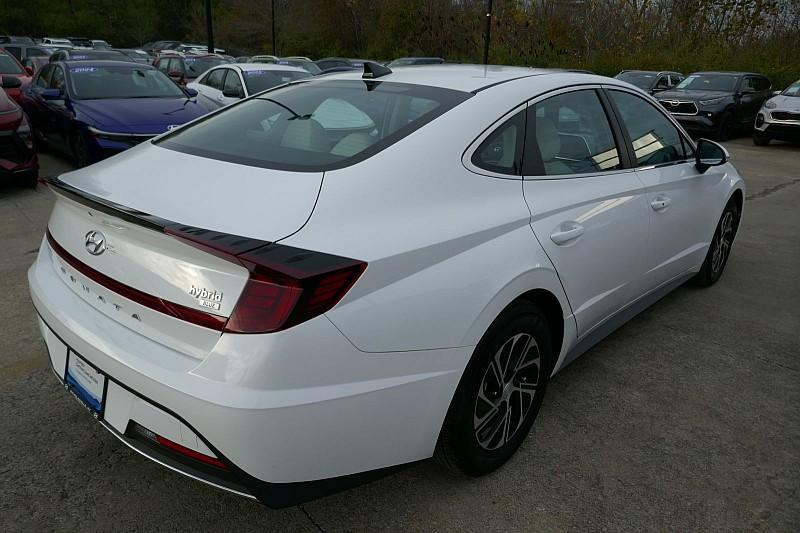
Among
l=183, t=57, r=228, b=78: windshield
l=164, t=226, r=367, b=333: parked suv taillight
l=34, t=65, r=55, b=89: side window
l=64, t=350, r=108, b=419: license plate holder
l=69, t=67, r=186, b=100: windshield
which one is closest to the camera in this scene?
l=164, t=226, r=367, b=333: parked suv taillight

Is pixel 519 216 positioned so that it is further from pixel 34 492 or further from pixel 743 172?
pixel 743 172

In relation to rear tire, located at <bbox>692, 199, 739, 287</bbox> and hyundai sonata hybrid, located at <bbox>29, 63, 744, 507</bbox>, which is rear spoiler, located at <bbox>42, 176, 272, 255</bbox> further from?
rear tire, located at <bbox>692, 199, 739, 287</bbox>

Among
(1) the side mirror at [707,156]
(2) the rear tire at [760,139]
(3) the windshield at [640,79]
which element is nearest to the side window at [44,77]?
(1) the side mirror at [707,156]

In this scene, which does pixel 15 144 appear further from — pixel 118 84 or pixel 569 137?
pixel 569 137

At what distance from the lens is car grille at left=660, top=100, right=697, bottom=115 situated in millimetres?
13339

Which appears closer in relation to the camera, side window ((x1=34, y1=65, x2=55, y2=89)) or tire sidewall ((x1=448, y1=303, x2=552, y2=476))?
tire sidewall ((x1=448, y1=303, x2=552, y2=476))

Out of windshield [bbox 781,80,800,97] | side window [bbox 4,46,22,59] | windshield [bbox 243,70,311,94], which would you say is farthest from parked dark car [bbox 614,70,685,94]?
side window [bbox 4,46,22,59]

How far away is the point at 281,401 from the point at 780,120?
14.1 metres

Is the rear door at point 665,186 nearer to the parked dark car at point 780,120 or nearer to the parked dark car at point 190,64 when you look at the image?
the parked dark car at point 780,120

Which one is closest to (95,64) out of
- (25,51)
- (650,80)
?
(650,80)

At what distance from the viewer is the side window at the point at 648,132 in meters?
3.18

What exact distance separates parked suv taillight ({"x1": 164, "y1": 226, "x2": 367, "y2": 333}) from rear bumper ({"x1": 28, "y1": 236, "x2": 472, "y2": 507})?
1.4 inches

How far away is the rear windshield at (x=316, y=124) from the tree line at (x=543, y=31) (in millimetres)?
22290

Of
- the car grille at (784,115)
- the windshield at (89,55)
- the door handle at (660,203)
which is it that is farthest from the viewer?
the windshield at (89,55)
